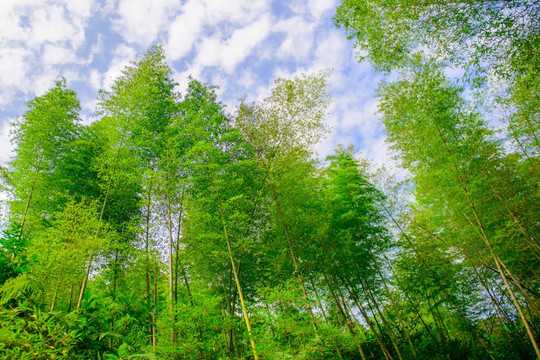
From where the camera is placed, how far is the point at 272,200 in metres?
5.72

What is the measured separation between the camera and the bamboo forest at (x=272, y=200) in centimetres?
357

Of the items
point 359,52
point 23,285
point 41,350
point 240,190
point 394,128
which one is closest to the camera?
point 41,350

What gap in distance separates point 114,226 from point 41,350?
592 centimetres

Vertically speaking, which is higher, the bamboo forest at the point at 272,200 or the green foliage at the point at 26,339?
the bamboo forest at the point at 272,200

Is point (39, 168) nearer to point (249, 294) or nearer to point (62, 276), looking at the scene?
point (62, 276)

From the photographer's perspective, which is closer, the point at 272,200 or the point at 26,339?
the point at 26,339

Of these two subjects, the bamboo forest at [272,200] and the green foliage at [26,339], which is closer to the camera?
the green foliage at [26,339]

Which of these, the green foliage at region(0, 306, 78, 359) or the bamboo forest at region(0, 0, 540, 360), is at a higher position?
the bamboo forest at region(0, 0, 540, 360)

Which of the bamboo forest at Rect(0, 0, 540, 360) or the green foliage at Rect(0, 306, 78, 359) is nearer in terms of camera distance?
the green foliage at Rect(0, 306, 78, 359)

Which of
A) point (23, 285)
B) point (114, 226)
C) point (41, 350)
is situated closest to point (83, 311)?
point (23, 285)

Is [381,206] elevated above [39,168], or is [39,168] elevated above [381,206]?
[39,168]

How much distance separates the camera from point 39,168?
5980 mm

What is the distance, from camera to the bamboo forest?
11.7ft

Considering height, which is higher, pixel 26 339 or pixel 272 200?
pixel 272 200
